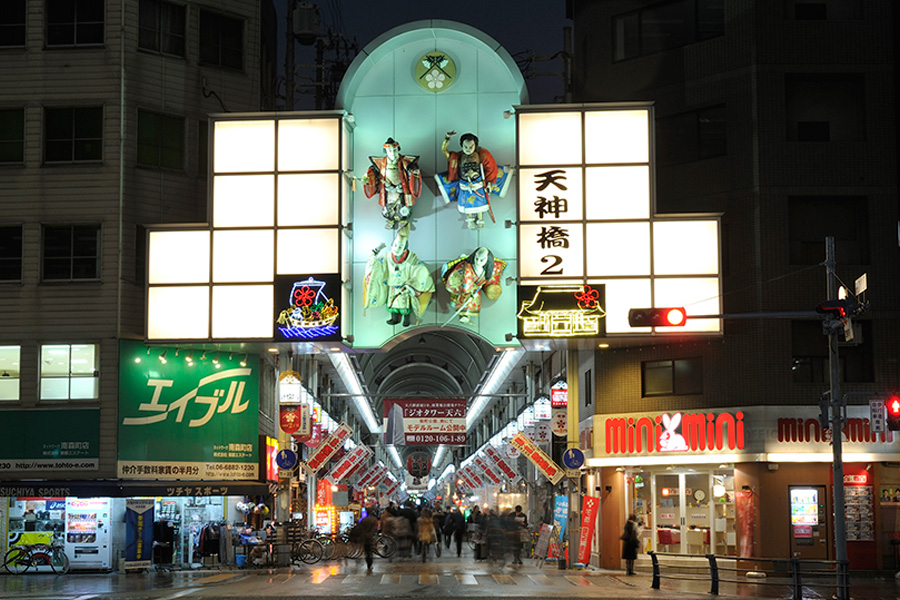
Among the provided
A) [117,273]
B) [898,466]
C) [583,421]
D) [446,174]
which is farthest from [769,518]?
[117,273]

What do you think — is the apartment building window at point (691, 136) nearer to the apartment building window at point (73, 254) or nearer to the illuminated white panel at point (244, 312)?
the illuminated white panel at point (244, 312)

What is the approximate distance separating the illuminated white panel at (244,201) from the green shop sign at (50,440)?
A: 7147 millimetres

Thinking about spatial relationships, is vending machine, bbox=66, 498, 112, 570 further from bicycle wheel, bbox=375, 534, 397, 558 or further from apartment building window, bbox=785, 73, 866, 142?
apartment building window, bbox=785, 73, 866, 142

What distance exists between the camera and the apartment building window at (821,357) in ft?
107

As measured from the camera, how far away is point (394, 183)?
112 feet

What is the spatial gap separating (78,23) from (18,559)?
55.0ft

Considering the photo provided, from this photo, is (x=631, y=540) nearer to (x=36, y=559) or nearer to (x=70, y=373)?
(x=70, y=373)

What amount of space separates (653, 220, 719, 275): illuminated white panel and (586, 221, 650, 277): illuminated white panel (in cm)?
40

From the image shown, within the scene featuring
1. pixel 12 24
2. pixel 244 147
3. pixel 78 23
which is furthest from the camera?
pixel 12 24

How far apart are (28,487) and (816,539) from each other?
22884 millimetres

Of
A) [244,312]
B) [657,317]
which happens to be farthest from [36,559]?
[657,317]

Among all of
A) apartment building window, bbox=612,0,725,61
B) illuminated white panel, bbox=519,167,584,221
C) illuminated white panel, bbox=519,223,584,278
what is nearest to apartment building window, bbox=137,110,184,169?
illuminated white panel, bbox=519,167,584,221

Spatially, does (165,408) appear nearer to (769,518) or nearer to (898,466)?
(769,518)

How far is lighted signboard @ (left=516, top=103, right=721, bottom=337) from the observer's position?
3291 centimetres
